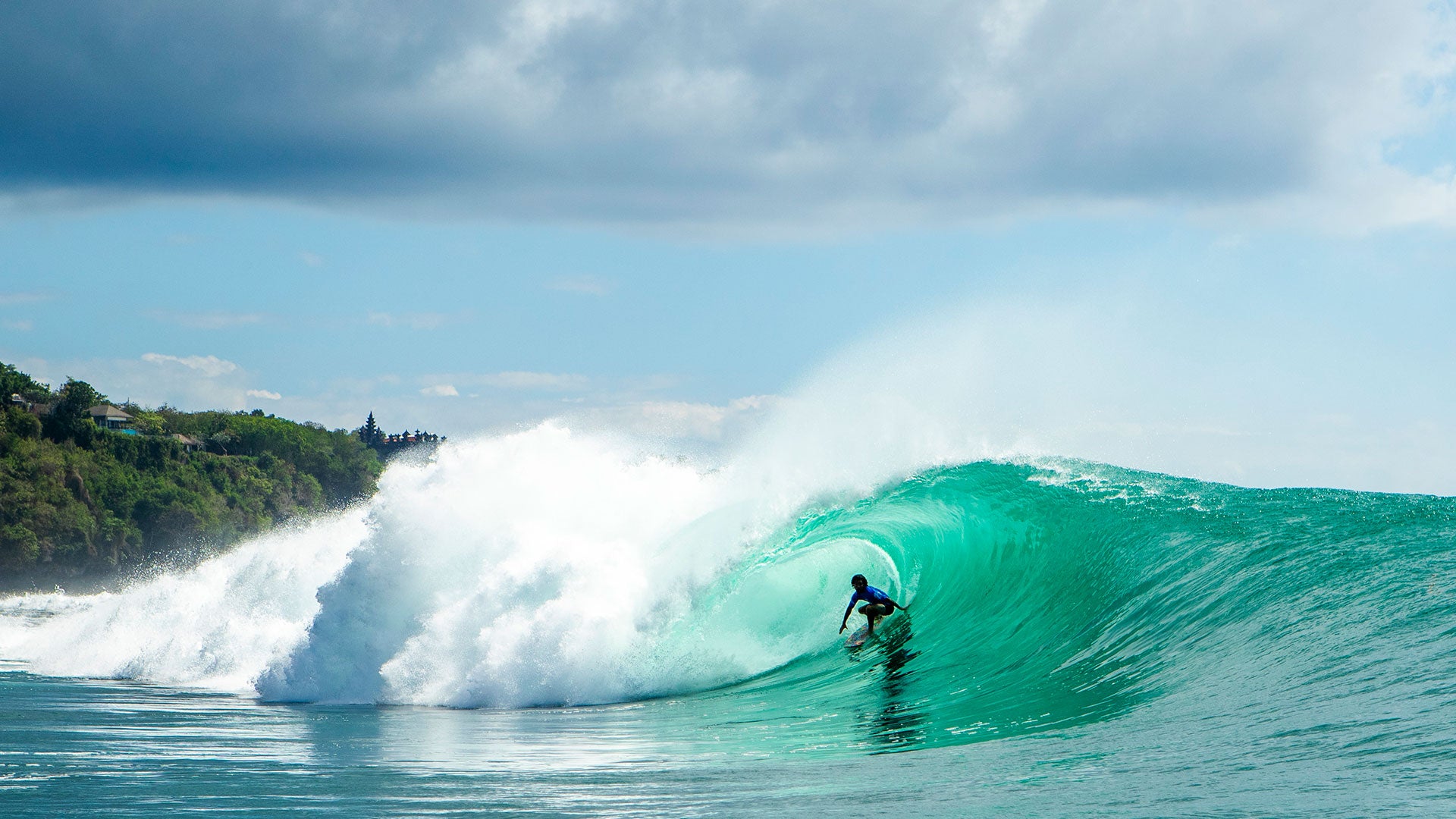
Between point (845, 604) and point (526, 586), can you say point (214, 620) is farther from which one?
point (845, 604)

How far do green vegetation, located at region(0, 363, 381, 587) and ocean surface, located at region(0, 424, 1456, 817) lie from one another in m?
70.9

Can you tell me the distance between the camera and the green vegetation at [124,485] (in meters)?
84.6

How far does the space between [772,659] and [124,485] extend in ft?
312

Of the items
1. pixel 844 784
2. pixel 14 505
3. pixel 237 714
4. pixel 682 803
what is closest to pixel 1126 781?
pixel 844 784

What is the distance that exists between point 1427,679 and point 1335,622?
2053mm

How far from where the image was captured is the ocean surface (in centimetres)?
718

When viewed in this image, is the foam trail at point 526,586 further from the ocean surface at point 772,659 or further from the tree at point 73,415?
the tree at point 73,415

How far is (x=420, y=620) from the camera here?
15602 millimetres

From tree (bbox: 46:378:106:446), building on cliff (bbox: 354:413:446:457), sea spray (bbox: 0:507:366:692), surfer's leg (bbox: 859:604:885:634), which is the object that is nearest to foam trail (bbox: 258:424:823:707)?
surfer's leg (bbox: 859:604:885:634)

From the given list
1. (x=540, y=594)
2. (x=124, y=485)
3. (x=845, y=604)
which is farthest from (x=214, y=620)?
(x=124, y=485)

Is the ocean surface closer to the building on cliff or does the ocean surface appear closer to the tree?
the tree

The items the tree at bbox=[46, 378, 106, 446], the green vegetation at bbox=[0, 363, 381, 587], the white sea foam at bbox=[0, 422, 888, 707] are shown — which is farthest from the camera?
the tree at bbox=[46, 378, 106, 446]

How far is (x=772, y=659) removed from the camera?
14.8 meters

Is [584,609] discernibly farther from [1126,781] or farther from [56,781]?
[1126,781]
